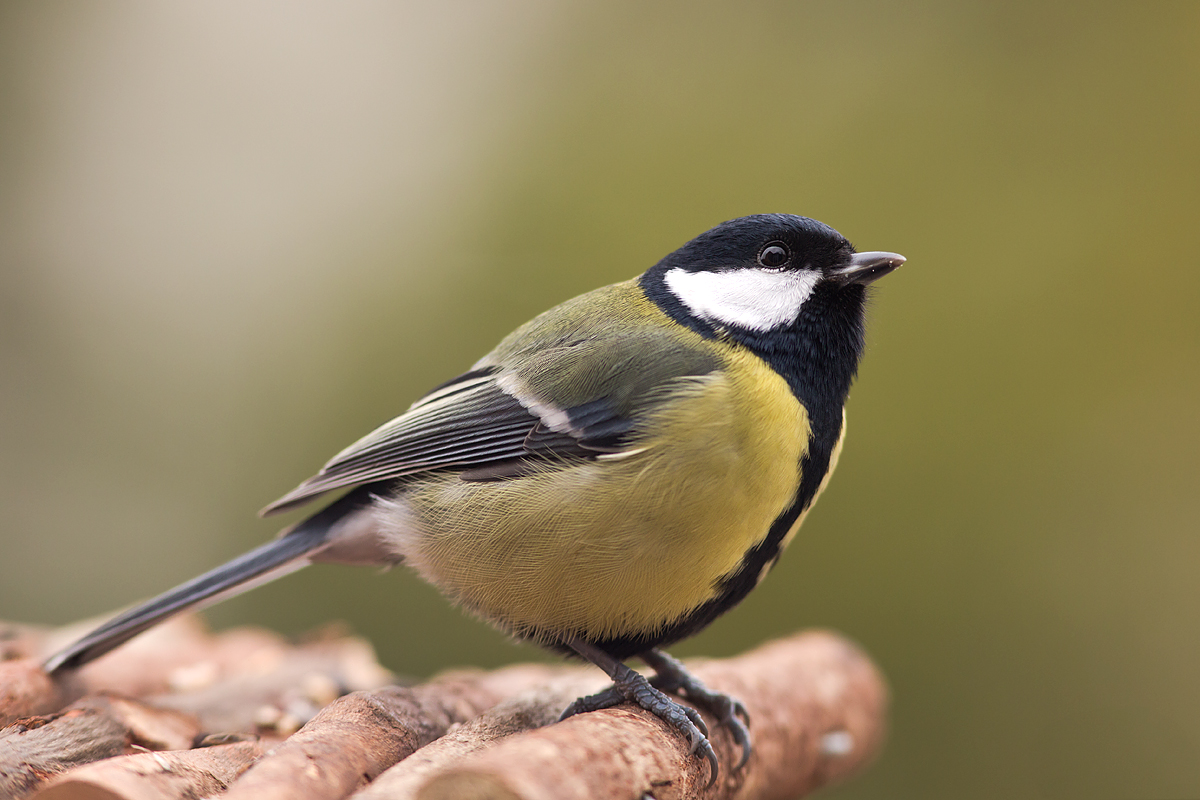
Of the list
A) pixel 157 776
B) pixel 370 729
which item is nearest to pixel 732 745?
pixel 370 729

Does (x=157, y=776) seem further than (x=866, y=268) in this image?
No

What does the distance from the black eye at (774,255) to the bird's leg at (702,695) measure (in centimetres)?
66

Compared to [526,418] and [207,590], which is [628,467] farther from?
[207,590]

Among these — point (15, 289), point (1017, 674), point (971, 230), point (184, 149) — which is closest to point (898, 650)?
point (1017, 674)

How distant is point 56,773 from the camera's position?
103 centimetres

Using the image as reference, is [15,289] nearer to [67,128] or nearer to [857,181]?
[67,128]

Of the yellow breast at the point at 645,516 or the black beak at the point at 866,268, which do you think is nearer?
the yellow breast at the point at 645,516

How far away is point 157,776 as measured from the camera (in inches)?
35.8

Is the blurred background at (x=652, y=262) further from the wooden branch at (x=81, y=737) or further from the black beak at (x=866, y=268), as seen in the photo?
the wooden branch at (x=81, y=737)

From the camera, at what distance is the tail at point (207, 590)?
1441 millimetres

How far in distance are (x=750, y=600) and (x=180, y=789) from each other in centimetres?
192

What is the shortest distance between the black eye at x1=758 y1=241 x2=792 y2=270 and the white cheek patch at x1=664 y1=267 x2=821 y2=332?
2cm

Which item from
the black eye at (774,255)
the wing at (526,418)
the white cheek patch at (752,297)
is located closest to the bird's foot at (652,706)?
the wing at (526,418)

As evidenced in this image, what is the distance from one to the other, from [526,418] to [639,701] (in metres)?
0.45
